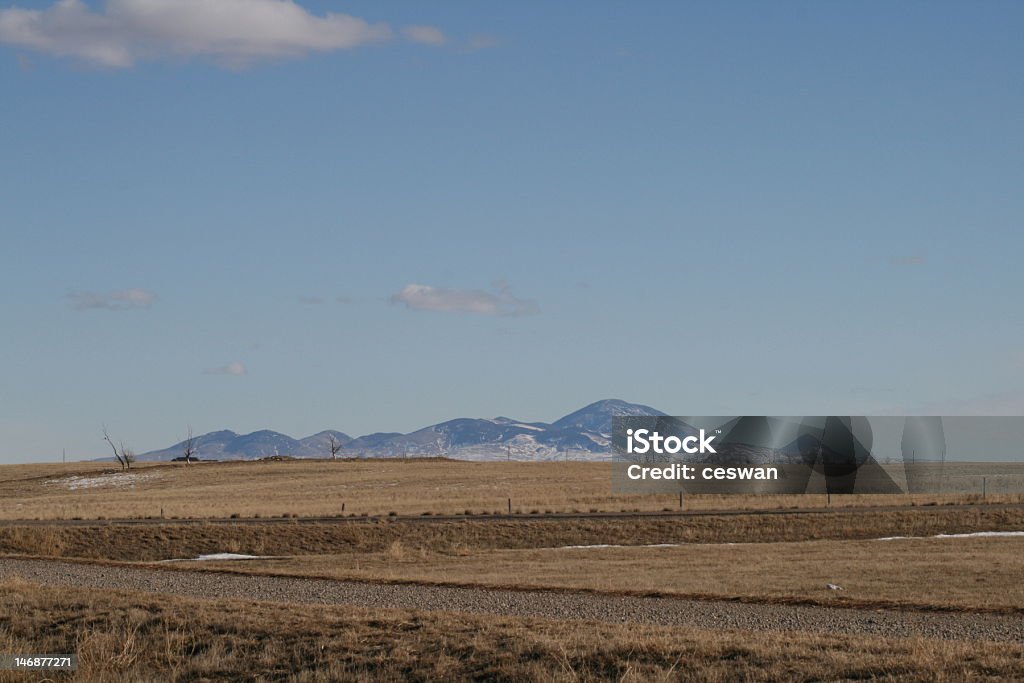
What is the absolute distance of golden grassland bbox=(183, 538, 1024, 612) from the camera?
24.2 metres

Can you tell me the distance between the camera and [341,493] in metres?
79.1

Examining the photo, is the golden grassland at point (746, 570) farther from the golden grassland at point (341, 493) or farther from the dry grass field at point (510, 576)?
the golden grassland at point (341, 493)

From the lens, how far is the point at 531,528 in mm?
46562

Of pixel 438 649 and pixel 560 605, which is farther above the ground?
pixel 438 649

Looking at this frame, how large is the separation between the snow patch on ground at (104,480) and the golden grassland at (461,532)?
55.3 meters

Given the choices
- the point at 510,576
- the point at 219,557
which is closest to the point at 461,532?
the point at 219,557

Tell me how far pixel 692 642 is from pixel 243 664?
18.7 feet

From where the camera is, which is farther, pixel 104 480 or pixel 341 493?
pixel 104 480

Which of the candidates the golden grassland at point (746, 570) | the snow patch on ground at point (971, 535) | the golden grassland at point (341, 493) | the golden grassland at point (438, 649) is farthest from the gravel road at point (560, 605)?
the golden grassland at point (341, 493)

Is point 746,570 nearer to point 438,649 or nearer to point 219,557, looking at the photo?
point 438,649

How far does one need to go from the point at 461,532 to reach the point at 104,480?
69.0m

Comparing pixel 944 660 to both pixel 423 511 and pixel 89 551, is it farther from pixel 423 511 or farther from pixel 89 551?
pixel 423 511

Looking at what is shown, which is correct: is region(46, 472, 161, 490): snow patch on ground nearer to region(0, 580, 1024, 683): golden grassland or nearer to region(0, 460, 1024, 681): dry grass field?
region(0, 460, 1024, 681): dry grass field

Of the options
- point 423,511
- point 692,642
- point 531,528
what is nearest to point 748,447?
point 423,511
